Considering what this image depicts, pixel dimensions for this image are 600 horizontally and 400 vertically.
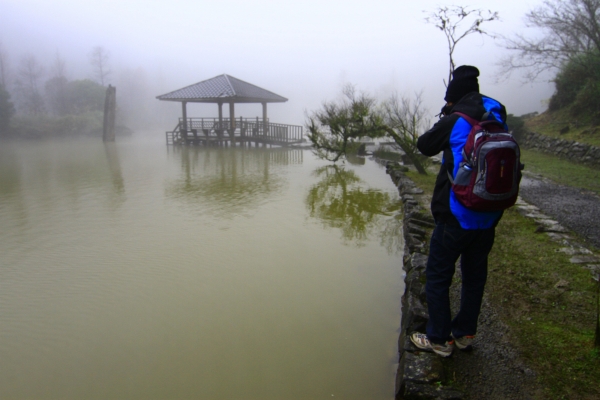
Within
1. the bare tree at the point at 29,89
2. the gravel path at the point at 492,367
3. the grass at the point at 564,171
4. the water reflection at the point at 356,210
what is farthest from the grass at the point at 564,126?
the bare tree at the point at 29,89

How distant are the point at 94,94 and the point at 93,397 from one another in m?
31.7

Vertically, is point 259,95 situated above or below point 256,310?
above

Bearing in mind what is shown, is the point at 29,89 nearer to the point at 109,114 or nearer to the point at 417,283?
the point at 109,114

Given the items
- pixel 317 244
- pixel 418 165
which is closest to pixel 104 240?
pixel 317 244

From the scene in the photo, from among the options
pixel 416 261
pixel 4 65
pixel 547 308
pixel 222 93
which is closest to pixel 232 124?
pixel 222 93

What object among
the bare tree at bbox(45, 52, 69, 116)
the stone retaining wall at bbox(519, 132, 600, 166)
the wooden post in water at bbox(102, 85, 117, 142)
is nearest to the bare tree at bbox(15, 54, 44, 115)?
the bare tree at bbox(45, 52, 69, 116)

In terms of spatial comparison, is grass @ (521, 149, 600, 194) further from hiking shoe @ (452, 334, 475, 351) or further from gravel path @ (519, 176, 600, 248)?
hiking shoe @ (452, 334, 475, 351)

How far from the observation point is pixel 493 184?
1939 millimetres

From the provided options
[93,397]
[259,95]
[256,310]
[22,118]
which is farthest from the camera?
[22,118]

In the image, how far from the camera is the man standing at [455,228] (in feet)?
6.78

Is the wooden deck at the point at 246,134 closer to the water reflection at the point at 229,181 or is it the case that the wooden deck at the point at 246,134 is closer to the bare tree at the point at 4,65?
the water reflection at the point at 229,181

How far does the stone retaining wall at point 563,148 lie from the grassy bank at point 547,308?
20.9ft

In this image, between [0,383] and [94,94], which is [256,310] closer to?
[0,383]

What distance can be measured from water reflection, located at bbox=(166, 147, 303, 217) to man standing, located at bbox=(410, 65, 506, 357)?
4525mm
